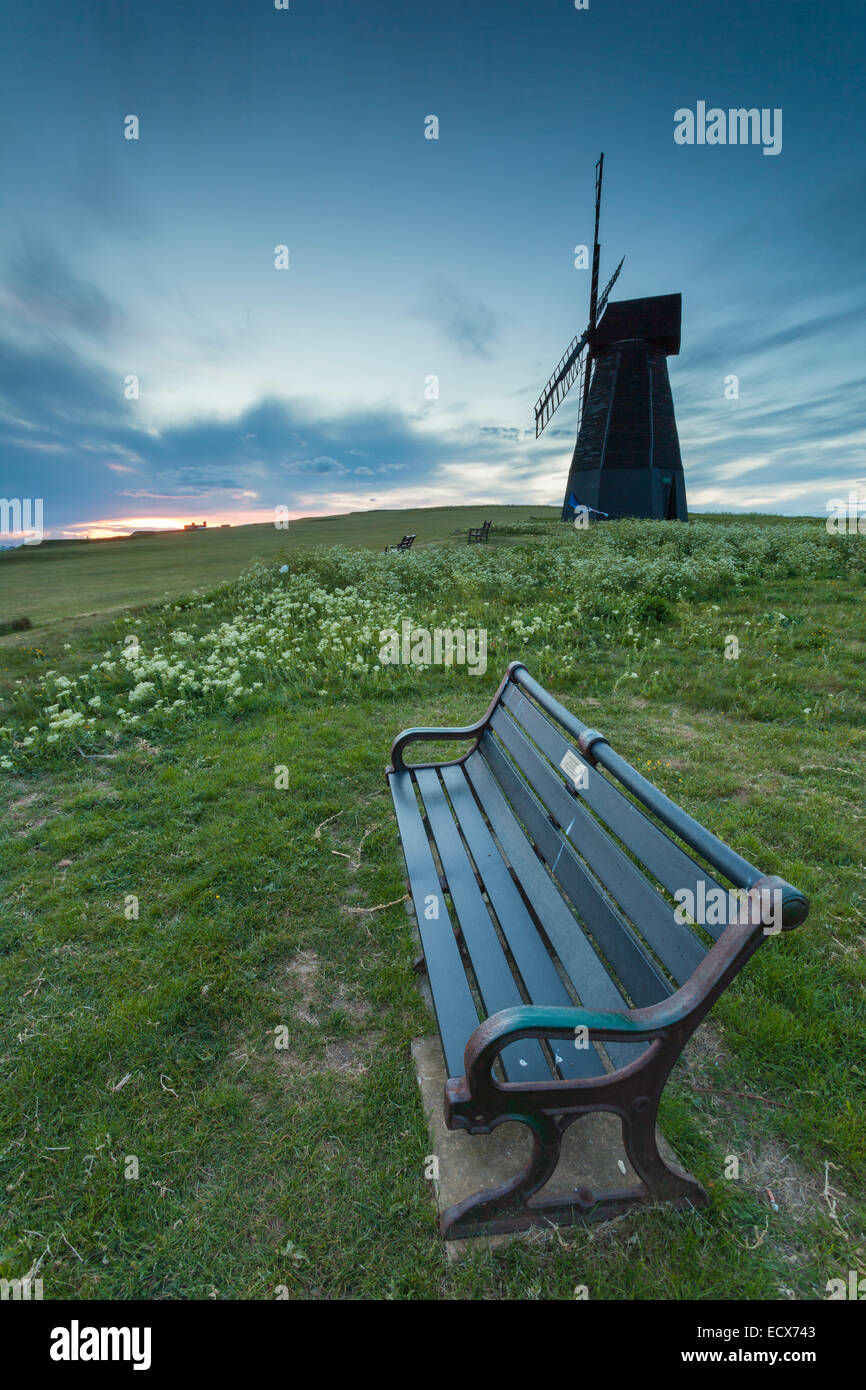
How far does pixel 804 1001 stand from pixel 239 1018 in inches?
109

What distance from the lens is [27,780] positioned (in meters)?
5.40

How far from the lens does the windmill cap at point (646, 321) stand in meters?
23.1

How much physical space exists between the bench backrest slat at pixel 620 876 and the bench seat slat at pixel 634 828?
6cm

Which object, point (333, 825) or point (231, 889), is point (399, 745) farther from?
point (231, 889)

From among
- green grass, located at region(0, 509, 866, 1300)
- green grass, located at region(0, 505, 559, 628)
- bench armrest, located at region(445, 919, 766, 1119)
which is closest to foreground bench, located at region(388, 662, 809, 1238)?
bench armrest, located at region(445, 919, 766, 1119)

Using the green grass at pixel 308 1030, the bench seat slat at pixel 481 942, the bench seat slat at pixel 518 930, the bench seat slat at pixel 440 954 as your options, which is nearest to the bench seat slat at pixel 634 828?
the bench seat slat at pixel 518 930

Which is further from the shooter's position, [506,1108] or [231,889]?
[231,889]

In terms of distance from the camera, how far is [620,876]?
222 cm

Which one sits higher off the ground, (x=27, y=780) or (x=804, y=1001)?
(x=27, y=780)

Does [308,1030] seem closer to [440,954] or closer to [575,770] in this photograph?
[440,954]

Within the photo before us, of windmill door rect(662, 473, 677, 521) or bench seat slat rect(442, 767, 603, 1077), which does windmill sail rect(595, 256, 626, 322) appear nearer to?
windmill door rect(662, 473, 677, 521)
